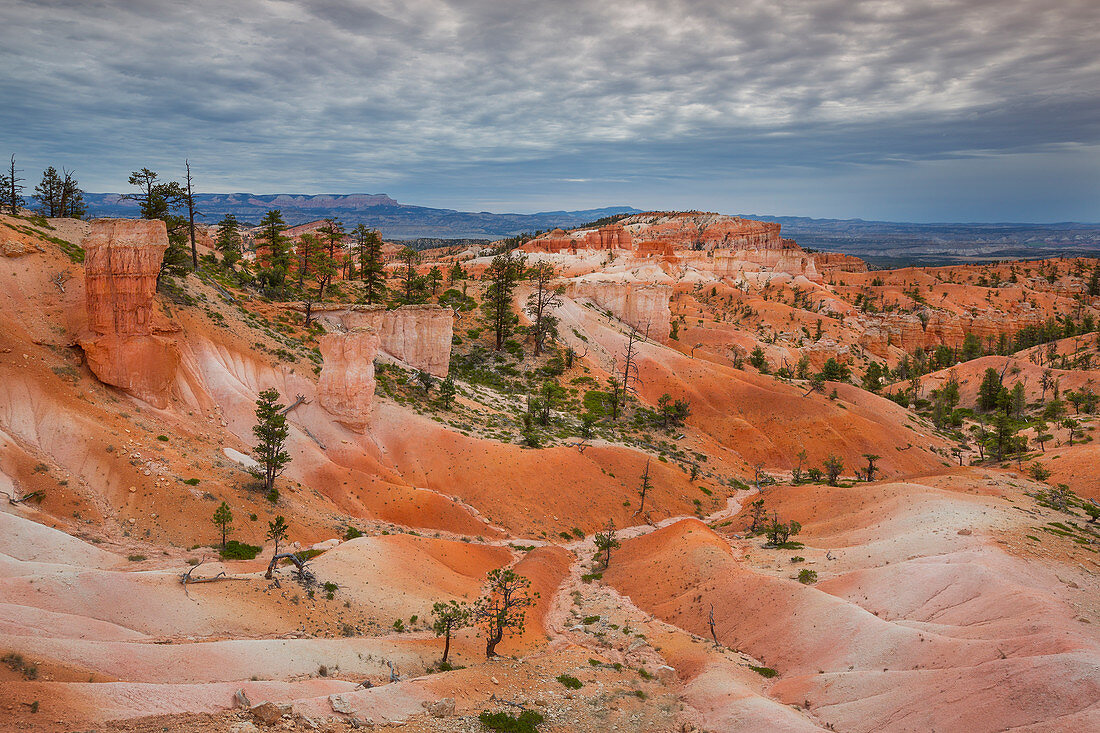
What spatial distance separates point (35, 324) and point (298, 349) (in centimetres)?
1787

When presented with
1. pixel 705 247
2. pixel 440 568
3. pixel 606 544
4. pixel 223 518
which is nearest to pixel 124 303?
pixel 223 518

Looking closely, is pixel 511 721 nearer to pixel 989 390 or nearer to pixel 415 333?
pixel 415 333

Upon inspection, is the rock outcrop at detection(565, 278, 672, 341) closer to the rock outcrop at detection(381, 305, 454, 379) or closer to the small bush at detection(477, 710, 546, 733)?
the rock outcrop at detection(381, 305, 454, 379)

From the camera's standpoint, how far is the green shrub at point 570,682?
2571 centimetres

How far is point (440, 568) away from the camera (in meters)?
35.3

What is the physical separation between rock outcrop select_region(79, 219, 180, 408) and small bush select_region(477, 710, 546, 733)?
2805cm

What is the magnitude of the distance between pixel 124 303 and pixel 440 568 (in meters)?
24.1

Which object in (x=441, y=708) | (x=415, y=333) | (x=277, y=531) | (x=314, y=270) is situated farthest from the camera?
(x=314, y=270)

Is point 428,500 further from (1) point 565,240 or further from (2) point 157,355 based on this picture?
(1) point 565,240

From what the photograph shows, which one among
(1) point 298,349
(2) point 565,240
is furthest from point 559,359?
(2) point 565,240

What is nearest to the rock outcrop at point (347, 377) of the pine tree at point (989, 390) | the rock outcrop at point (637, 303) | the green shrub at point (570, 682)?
the green shrub at point (570, 682)

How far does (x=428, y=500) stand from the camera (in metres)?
43.2

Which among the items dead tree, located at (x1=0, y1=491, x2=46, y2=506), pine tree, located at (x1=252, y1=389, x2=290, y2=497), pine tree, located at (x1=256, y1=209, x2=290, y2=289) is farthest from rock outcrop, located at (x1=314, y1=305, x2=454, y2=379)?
dead tree, located at (x1=0, y1=491, x2=46, y2=506)

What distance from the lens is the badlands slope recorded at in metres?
19.5
